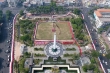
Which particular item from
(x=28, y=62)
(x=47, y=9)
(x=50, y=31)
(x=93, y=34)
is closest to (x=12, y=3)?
(x=47, y=9)

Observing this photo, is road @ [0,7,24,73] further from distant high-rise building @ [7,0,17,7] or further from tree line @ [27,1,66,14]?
distant high-rise building @ [7,0,17,7]

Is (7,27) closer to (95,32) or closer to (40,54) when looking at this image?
(40,54)

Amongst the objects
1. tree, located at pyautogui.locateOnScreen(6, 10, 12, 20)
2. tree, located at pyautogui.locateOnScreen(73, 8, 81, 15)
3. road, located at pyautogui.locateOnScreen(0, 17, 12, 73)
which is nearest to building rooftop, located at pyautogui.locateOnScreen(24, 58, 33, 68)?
road, located at pyautogui.locateOnScreen(0, 17, 12, 73)

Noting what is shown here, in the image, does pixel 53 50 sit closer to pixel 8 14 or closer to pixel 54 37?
pixel 54 37

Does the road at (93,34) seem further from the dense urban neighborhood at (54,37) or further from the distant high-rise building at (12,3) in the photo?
the distant high-rise building at (12,3)

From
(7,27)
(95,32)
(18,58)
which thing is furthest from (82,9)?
(18,58)

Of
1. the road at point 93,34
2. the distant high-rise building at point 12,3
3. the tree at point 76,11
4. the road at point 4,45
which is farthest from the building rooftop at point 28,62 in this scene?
the distant high-rise building at point 12,3

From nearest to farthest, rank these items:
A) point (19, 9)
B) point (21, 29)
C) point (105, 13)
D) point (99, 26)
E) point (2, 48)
Result: point (2, 48)
point (21, 29)
point (99, 26)
point (105, 13)
point (19, 9)
